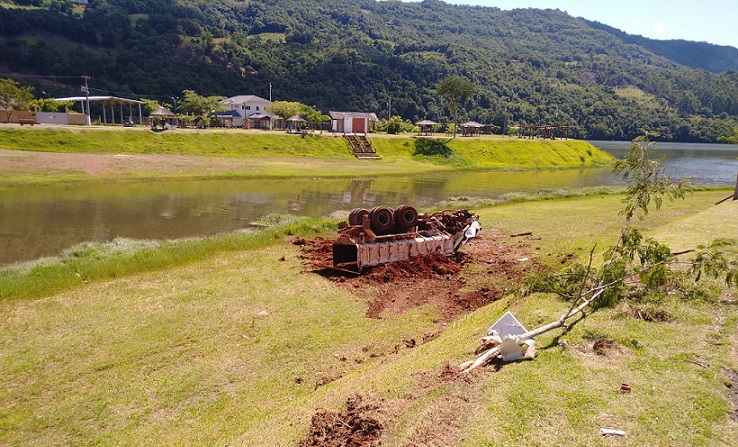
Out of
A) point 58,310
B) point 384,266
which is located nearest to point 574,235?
point 384,266

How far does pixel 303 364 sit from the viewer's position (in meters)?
10.1

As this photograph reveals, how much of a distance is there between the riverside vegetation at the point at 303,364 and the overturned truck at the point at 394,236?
1873 mm

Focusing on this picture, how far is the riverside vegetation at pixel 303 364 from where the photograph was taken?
6312mm

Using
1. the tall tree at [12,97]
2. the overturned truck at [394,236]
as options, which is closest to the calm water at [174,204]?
the overturned truck at [394,236]

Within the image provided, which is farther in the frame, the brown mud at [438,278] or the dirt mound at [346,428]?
the brown mud at [438,278]

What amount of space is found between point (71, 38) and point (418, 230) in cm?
14687

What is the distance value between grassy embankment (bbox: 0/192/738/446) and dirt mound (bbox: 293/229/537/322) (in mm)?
627

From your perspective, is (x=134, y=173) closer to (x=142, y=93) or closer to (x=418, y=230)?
(x=418, y=230)

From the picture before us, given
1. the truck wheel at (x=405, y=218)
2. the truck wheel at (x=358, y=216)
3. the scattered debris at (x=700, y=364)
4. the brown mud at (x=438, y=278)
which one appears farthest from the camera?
the truck wheel at (x=358, y=216)

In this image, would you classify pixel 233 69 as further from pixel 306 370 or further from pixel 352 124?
pixel 306 370

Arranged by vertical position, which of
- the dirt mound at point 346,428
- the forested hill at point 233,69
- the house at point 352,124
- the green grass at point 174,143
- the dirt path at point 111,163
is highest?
the forested hill at point 233,69

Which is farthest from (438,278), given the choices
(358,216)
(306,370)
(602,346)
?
(602,346)

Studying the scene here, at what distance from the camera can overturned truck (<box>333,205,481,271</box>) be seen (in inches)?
661

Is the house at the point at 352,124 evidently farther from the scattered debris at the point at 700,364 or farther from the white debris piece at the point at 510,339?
the scattered debris at the point at 700,364
